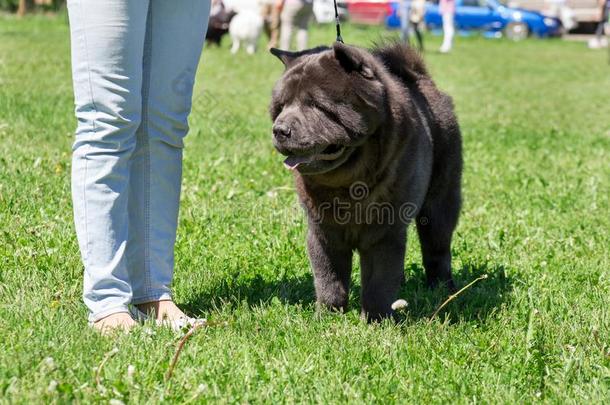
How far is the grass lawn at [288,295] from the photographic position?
263 centimetres

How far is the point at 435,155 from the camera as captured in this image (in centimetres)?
383

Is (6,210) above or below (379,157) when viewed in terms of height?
below

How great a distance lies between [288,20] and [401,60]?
36.2 feet

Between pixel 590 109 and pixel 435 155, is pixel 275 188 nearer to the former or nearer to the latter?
pixel 435 155

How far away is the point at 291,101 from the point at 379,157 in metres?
0.40

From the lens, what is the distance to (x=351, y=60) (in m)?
→ 3.09

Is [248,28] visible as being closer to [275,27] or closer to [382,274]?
[275,27]

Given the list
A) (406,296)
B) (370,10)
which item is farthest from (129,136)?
(370,10)

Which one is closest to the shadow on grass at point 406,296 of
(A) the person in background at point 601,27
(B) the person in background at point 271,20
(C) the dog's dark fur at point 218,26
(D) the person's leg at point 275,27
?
(B) the person in background at point 271,20

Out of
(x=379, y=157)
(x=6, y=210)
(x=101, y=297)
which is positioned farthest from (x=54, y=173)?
(x=379, y=157)

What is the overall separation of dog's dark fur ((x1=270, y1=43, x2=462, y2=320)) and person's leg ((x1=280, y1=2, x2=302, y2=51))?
10808mm

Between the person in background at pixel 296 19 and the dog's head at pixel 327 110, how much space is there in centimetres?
1146

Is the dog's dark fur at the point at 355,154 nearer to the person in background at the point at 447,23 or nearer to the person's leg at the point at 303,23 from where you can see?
the person's leg at the point at 303,23

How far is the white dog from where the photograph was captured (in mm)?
17172
